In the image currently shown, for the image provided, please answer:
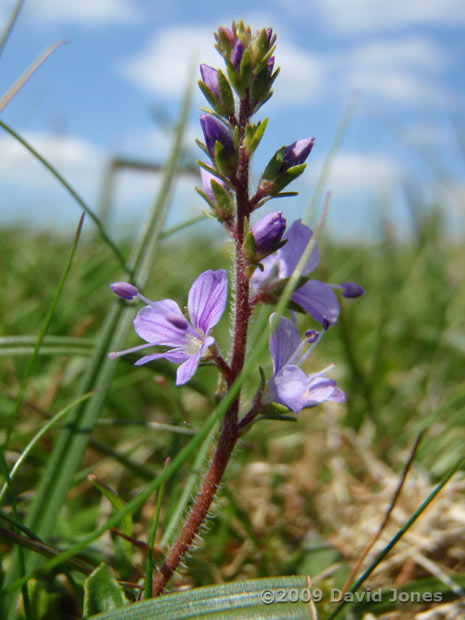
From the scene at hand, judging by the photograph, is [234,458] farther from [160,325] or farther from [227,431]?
[160,325]

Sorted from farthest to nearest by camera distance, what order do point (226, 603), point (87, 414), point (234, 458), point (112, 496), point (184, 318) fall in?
point (234, 458) → point (87, 414) → point (112, 496) → point (184, 318) → point (226, 603)

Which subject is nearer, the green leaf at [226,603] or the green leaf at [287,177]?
the green leaf at [226,603]

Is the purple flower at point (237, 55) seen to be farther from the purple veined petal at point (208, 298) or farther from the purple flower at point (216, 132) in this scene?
the purple veined petal at point (208, 298)

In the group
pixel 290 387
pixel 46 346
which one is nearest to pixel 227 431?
pixel 290 387

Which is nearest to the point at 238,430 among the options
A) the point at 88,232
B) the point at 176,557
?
the point at 176,557

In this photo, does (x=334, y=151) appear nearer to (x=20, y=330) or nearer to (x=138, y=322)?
(x=138, y=322)

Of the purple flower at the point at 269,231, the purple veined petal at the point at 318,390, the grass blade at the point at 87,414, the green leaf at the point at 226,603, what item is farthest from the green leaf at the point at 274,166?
the green leaf at the point at 226,603
